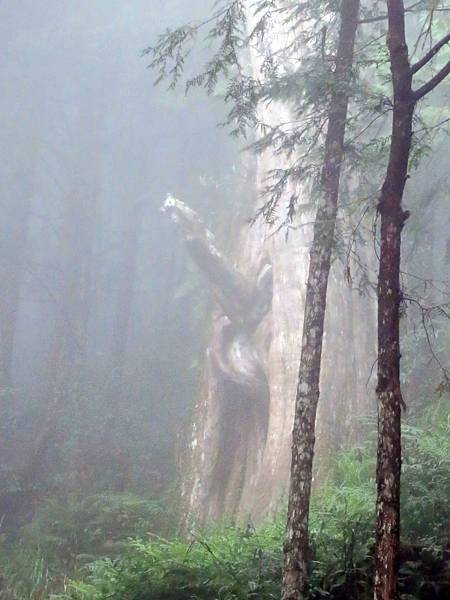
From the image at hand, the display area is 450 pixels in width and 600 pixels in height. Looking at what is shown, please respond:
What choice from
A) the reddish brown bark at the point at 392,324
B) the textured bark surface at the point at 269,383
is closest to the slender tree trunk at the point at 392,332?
the reddish brown bark at the point at 392,324

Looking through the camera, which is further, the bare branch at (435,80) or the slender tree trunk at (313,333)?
the slender tree trunk at (313,333)

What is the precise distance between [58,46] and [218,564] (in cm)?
2618

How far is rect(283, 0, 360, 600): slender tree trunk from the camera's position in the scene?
6027 mm

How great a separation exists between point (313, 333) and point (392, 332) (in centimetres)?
189

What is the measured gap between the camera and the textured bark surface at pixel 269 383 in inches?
449

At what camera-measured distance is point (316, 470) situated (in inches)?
412

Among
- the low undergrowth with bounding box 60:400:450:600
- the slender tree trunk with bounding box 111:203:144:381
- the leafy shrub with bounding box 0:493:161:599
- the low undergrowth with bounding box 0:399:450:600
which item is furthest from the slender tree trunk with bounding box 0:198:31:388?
the low undergrowth with bounding box 60:400:450:600

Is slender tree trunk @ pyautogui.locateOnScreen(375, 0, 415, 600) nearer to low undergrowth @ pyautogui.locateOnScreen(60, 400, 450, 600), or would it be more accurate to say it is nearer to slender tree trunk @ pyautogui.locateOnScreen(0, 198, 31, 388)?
low undergrowth @ pyautogui.locateOnScreen(60, 400, 450, 600)

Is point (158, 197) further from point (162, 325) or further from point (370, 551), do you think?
point (370, 551)

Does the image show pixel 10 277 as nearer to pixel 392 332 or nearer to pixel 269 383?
pixel 269 383

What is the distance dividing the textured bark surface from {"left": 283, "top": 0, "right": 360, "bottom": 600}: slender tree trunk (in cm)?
423

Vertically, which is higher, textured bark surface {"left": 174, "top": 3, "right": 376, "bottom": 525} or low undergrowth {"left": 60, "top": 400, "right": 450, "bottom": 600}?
textured bark surface {"left": 174, "top": 3, "right": 376, "bottom": 525}

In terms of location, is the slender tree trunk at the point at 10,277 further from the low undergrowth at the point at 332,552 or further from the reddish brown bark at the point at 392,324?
the reddish brown bark at the point at 392,324

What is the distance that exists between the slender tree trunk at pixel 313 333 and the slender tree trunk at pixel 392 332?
54.8 inches
